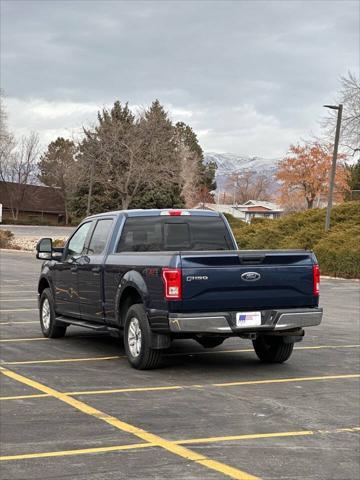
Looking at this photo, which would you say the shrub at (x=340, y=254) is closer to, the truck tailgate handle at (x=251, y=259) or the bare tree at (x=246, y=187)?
the truck tailgate handle at (x=251, y=259)

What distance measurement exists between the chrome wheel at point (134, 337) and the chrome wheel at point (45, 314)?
10.2ft

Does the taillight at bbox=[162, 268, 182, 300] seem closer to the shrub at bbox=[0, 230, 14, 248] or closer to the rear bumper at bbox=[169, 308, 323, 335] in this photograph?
the rear bumper at bbox=[169, 308, 323, 335]

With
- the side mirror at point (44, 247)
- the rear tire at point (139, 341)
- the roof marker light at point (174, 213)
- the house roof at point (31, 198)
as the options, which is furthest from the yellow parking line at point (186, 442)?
the house roof at point (31, 198)

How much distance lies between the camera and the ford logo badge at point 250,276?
32.3 ft

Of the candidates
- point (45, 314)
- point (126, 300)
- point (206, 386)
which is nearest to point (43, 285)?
point (45, 314)

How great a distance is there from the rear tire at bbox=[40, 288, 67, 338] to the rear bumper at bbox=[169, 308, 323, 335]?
3914 mm

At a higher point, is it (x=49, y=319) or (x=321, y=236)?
(x=321, y=236)

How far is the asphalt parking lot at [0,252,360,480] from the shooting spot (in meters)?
6.07

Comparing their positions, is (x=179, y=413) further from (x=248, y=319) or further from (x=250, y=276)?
(x=250, y=276)

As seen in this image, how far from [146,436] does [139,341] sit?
3316 mm

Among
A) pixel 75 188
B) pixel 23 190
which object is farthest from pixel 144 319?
pixel 23 190

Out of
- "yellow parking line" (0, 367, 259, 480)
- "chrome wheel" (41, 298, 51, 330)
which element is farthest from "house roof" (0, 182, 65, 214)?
"yellow parking line" (0, 367, 259, 480)

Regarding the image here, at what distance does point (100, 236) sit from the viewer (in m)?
11.9

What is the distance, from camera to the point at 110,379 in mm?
9641
